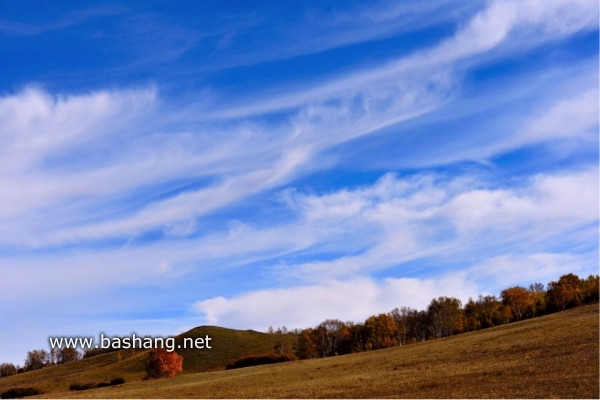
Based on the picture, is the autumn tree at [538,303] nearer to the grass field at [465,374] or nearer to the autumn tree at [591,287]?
the autumn tree at [591,287]

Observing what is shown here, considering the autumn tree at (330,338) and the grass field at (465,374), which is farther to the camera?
the autumn tree at (330,338)

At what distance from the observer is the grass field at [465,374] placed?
34.2 m

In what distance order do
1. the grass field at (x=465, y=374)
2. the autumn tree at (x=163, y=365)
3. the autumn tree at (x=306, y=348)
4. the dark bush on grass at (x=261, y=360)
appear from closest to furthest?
the grass field at (x=465, y=374), the autumn tree at (x=163, y=365), the dark bush on grass at (x=261, y=360), the autumn tree at (x=306, y=348)

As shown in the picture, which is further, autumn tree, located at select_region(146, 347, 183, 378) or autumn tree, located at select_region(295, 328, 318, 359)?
autumn tree, located at select_region(295, 328, 318, 359)

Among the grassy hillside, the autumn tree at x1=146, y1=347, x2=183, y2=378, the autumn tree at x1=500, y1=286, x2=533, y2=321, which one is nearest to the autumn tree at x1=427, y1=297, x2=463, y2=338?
the autumn tree at x1=500, y1=286, x2=533, y2=321

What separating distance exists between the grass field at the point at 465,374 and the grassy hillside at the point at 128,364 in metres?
67.4

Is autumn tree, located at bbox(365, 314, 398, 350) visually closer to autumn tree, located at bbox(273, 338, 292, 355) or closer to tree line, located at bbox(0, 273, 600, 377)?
tree line, located at bbox(0, 273, 600, 377)

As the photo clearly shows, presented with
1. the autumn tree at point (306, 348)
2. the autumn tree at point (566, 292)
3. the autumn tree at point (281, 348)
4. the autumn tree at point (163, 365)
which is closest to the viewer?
the autumn tree at point (163, 365)

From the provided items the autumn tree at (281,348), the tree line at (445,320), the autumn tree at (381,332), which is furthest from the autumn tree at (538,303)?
the autumn tree at (281,348)

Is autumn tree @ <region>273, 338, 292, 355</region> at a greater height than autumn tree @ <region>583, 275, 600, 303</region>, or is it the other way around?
autumn tree @ <region>583, 275, 600, 303</region>

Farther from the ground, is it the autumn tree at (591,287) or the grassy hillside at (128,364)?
the autumn tree at (591,287)

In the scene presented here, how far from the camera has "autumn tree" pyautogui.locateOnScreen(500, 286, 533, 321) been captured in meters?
157

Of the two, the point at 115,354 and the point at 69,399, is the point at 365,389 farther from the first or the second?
the point at 115,354

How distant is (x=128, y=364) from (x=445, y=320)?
88587mm
